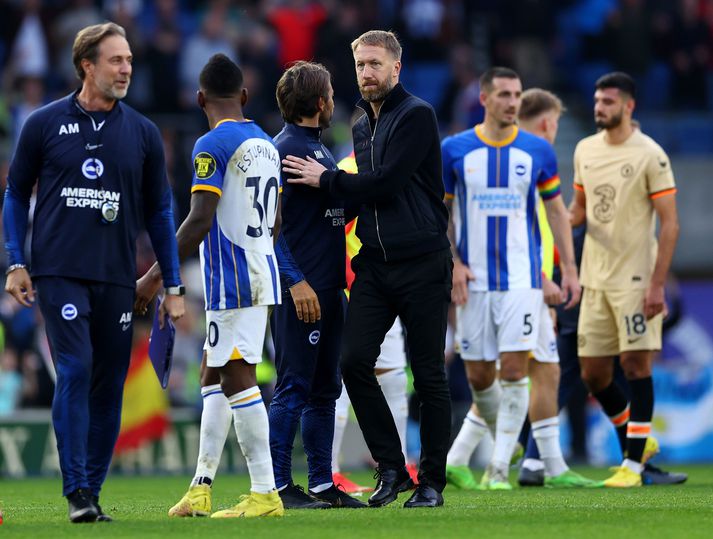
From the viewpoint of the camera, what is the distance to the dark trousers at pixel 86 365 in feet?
22.1

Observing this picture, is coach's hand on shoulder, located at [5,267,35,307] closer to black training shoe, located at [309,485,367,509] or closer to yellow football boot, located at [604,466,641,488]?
black training shoe, located at [309,485,367,509]

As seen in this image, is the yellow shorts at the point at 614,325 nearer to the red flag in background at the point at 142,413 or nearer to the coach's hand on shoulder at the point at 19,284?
the coach's hand on shoulder at the point at 19,284

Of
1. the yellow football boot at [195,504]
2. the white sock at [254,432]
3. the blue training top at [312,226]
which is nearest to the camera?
the white sock at [254,432]

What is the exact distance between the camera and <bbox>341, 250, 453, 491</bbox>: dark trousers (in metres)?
7.73

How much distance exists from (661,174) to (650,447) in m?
1.98

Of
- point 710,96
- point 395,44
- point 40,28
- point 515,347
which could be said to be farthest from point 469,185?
point 710,96

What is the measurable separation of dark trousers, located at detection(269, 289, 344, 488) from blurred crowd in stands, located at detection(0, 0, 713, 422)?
7.30 metres

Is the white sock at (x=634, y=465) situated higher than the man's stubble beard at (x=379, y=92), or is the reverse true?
the man's stubble beard at (x=379, y=92)

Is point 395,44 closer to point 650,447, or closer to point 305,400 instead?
point 305,400

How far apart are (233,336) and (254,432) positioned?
46cm

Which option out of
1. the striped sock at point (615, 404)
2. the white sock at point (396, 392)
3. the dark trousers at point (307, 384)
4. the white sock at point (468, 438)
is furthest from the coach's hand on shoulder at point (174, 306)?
the striped sock at point (615, 404)

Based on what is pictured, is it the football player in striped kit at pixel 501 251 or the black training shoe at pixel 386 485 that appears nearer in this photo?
the black training shoe at pixel 386 485

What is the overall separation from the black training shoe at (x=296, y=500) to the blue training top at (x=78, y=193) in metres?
1.37

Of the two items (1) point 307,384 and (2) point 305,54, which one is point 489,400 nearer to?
(1) point 307,384
